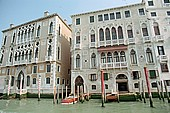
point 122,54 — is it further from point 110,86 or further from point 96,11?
point 96,11

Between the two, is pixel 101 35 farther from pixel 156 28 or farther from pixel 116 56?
pixel 156 28

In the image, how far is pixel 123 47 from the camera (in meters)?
17.8

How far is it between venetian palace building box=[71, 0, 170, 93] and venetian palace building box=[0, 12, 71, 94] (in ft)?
10.3

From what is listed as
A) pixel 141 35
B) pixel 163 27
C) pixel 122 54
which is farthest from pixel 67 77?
pixel 163 27

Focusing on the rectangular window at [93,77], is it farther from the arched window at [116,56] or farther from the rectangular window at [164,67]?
the rectangular window at [164,67]

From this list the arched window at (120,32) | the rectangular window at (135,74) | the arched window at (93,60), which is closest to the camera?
the rectangular window at (135,74)

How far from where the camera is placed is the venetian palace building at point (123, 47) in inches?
671

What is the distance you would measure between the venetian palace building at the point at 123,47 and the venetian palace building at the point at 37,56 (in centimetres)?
314

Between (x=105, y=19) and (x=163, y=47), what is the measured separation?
8715mm

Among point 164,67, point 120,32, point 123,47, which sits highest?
point 120,32

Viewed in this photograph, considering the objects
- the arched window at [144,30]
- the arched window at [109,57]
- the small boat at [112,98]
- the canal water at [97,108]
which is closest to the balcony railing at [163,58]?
the arched window at [144,30]

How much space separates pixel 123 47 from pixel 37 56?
13337 millimetres

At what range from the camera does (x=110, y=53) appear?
1833 cm

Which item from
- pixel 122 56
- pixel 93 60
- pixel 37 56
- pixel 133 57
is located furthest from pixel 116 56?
pixel 37 56
